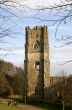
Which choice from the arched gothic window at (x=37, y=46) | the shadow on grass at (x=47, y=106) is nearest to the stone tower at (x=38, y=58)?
the arched gothic window at (x=37, y=46)

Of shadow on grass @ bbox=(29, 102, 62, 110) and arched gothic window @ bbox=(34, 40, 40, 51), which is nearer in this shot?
shadow on grass @ bbox=(29, 102, 62, 110)

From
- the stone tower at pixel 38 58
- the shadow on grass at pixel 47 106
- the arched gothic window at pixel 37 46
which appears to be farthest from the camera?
the arched gothic window at pixel 37 46

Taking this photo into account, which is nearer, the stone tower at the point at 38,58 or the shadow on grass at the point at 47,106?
the shadow on grass at the point at 47,106

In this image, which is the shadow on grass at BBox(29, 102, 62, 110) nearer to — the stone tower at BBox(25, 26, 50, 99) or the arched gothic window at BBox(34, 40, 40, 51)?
the stone tower at BBox(25, 26, 50, 99)

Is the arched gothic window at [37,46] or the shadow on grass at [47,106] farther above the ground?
the arched gothic window at [37,46]

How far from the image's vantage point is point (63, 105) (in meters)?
41.3

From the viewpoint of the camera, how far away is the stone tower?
56281 mm

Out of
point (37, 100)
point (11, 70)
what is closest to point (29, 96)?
point (37, 100)

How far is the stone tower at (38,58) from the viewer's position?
56.3 m

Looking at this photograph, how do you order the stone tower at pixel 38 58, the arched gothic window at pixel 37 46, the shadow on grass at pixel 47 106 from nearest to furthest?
the shadow on grass at pixel 47 106, the stone tower at pixel 38 58, the arched gothic window at pixel 37 46

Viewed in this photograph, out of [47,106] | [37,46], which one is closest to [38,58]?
[37,46]

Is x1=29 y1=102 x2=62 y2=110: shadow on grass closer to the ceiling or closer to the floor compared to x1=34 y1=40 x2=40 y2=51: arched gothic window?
closer to the floor

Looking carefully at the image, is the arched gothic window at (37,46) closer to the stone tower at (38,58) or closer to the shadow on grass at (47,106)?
the stone tower at (38,58)

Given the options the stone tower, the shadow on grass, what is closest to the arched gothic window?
the stone tower
